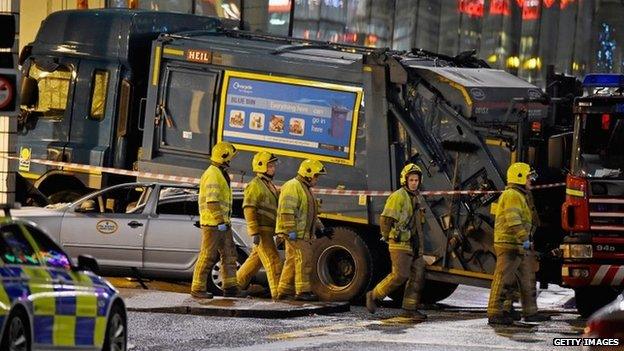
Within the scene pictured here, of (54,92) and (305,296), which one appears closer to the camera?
(305,296)

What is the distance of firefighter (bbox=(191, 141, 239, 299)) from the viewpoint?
19.0m

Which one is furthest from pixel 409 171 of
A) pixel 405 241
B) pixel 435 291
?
pixel 435 291

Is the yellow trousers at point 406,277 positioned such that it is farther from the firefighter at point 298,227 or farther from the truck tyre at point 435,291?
the truck tyre at point 435,291

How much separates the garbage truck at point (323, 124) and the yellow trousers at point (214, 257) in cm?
132

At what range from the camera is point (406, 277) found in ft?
61.4

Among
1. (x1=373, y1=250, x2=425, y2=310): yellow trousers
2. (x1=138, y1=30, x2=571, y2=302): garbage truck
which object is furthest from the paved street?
(x1=138, y1=30, x2=571, y2=302): garbage truck

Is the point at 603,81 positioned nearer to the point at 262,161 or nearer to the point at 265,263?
the point at 262,161

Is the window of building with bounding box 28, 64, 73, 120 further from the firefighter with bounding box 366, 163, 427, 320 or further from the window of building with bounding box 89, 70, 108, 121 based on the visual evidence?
the firefighter with bounding box 366, 163, 427, 320

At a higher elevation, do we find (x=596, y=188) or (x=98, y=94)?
(x=98, y=94)

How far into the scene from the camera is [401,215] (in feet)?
61.4

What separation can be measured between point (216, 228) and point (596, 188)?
13.4ft

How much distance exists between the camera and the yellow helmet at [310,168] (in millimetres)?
19453

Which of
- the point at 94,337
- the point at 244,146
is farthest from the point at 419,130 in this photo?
the point at 94,337

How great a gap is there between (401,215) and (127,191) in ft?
13.7
